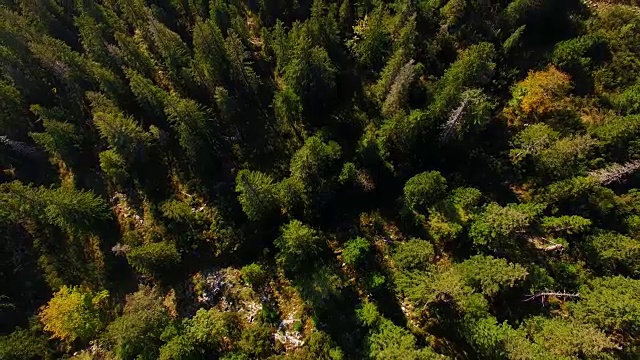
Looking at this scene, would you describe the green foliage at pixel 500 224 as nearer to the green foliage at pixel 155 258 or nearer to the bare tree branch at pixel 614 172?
the bare tree branch at pixel 614 172

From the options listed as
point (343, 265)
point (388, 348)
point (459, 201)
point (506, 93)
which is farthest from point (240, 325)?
point (506, 93)

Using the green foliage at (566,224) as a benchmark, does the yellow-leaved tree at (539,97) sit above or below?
above

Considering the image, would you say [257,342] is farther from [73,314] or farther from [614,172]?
[614,172]

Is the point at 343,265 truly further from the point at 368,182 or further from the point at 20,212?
the point at 20,212

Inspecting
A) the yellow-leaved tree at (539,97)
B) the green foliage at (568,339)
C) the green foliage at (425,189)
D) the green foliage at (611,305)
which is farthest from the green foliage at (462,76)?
the green foliage at (568,339)

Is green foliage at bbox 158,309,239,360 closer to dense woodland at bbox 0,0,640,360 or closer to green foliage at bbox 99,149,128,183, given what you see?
dense woodland at bbox 0,0,640,360
